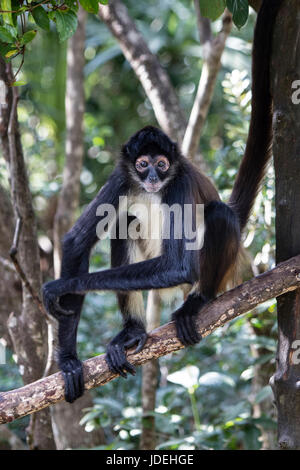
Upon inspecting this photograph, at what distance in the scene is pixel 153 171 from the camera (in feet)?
13.5

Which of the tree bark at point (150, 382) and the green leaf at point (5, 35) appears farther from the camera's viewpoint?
the tree bark at point (150, 382)

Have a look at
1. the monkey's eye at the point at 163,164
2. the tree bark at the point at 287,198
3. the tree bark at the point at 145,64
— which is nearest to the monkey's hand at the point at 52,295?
the monkey's eye at the point at 163,164

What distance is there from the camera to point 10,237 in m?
5.07

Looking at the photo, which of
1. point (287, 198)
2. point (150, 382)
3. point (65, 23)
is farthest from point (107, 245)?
point (65, 23)

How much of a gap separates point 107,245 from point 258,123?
3.08m

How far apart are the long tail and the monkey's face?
1.78 feet

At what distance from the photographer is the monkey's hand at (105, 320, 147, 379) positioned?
11.3 feet

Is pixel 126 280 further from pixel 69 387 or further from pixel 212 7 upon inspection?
pixel 212 7

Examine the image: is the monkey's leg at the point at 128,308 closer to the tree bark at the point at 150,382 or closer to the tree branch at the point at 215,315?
the tree branch at the point at 215,315

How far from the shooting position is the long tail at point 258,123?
10.8 ft

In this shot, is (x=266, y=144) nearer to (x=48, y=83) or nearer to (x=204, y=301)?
(x=204, y=301)

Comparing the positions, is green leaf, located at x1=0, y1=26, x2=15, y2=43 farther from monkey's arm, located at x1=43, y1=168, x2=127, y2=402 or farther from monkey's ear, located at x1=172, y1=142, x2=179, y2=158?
monkey's ear, located at x1=172, y1=142, x2=179, y2=158
